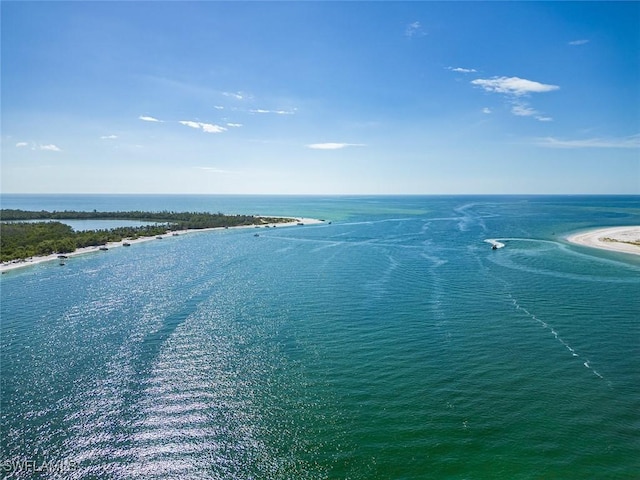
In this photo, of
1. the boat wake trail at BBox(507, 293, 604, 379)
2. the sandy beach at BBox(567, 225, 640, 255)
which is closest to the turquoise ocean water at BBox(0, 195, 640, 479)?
the boat wake trail at BBox(507, 293, 604, 379)

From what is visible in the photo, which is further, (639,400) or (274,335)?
(274,335)

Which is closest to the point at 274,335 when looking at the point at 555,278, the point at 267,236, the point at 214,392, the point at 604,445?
the point at 214,392

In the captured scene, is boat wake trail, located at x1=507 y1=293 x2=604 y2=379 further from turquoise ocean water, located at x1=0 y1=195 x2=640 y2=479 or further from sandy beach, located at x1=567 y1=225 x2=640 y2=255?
sandy beach, located at x1=567 y1=225 x2=640 y2=255

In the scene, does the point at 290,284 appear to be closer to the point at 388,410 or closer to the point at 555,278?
the point at 388,410

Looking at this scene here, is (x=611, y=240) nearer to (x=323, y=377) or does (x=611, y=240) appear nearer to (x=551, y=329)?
(x=551, y=329)

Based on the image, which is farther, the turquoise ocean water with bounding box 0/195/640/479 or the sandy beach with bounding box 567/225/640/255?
the sandy beach with bounding box 567/225/640/255

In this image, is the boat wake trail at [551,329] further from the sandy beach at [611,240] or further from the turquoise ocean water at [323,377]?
the sandy beach at [611,240]

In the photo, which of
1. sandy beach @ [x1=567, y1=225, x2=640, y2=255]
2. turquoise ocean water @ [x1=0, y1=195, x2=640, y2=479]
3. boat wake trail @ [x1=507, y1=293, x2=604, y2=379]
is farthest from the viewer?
sandy beach @ [x1=567, y1=225, x2=640, y2=255]
